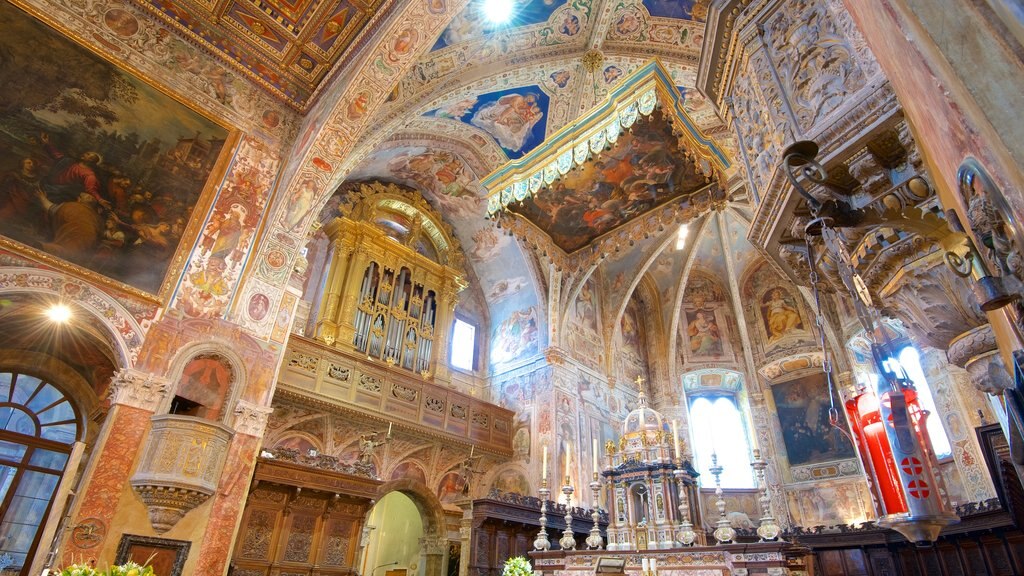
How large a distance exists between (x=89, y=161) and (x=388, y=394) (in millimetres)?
6403

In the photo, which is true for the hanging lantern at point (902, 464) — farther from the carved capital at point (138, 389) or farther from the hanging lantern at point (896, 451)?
the carved capital at point (138, 389)

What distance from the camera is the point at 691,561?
23.4ft

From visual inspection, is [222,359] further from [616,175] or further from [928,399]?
[928,399]

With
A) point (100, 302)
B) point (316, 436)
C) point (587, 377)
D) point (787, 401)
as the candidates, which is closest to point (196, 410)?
point (100, 302)

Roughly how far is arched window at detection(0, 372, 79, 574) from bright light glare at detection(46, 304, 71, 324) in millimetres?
2688

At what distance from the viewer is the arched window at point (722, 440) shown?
14.5m

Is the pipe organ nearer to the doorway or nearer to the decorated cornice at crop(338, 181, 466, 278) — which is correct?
the decorated cornice at crop(338, 181, 466, 278)

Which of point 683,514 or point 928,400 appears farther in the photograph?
point 928,400

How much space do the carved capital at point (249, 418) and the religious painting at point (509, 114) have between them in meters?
7.46

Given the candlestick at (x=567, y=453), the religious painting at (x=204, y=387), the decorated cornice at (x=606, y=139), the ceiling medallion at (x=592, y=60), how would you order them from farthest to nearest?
the candlestick at (x=567, y=453), the ceiling medallion at (x=592, y=60), the decorated cornice at (x=606, y=139), the religious painting at (x=204, y=387)

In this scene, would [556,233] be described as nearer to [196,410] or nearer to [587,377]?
[587,377]

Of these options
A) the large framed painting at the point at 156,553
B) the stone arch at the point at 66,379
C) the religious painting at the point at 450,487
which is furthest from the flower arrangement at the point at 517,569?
the stone arch at the point at 66,379

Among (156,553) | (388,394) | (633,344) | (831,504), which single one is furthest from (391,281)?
(831,504)

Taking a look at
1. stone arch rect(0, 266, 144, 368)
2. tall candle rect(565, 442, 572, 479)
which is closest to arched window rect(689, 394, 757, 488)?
tall candle rect(565, 442, 572, 479)
